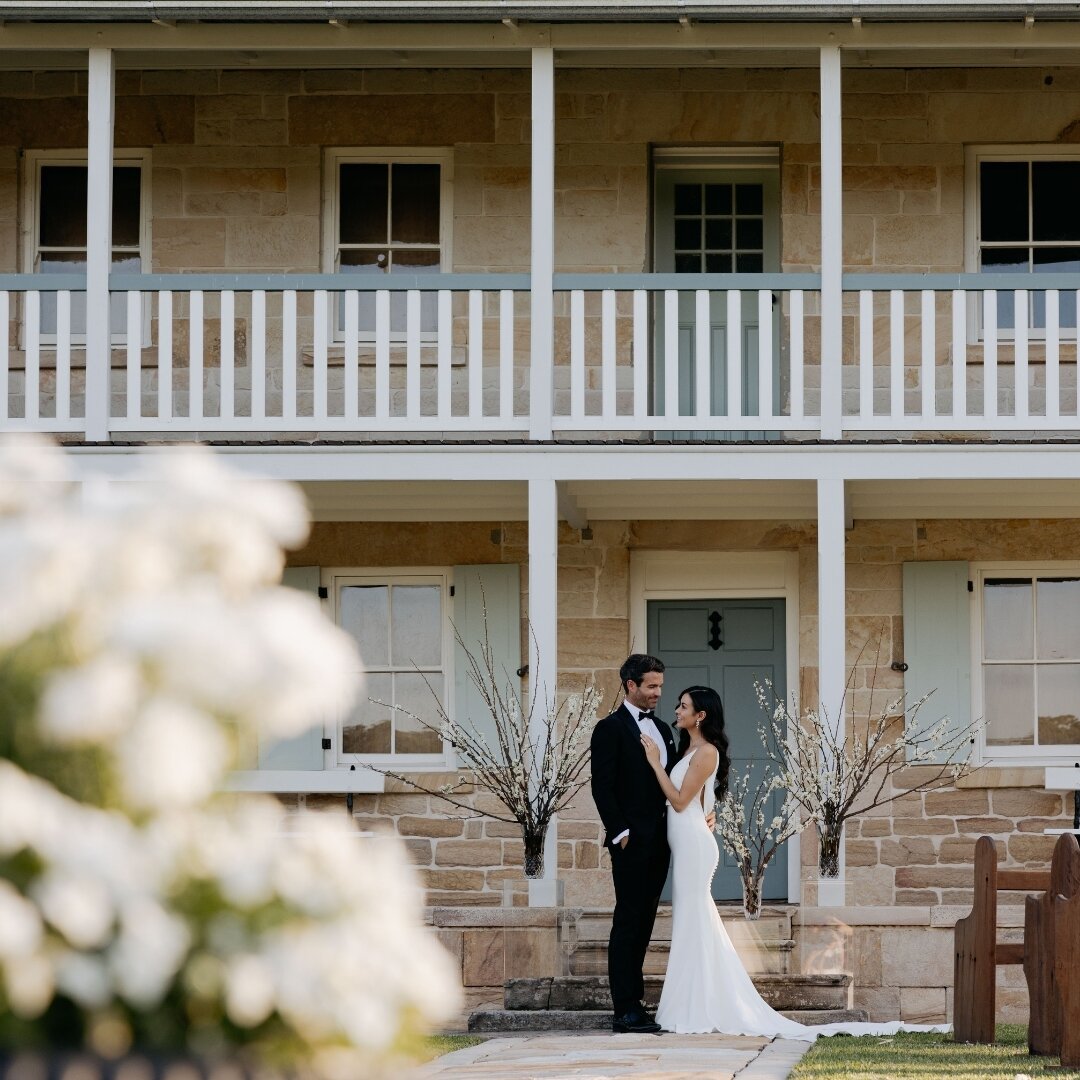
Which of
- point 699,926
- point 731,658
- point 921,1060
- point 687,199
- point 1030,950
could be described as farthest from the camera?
point 687,199

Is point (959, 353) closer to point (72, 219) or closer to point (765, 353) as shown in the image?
point (765, 353)

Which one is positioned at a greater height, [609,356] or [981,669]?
[609,356]

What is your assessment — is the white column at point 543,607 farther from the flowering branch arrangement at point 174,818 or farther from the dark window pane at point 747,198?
the flowering branch arrangement at point 174,818

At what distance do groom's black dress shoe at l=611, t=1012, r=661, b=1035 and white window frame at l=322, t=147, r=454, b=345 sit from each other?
18.3 ft

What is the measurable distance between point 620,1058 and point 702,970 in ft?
4.66

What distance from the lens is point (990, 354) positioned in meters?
10.7

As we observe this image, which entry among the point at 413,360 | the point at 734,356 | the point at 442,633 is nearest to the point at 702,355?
the point at 734,356

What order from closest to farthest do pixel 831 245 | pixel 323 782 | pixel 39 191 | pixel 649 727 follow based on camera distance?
pixel 649 727 < pixel 831 245 < pixel 323 782 < pixel 39 191

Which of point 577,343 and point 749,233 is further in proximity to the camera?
point 749,233

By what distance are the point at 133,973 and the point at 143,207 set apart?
11.2m

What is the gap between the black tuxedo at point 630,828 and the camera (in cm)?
836

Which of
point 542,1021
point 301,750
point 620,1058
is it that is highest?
point 301,750

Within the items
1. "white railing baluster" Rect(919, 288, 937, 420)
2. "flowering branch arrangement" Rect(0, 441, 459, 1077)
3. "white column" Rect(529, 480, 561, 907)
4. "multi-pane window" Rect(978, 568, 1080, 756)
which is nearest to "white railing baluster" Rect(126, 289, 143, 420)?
"white column" Rect(529, 480, 561, 907)

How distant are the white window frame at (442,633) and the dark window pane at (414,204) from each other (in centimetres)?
219
